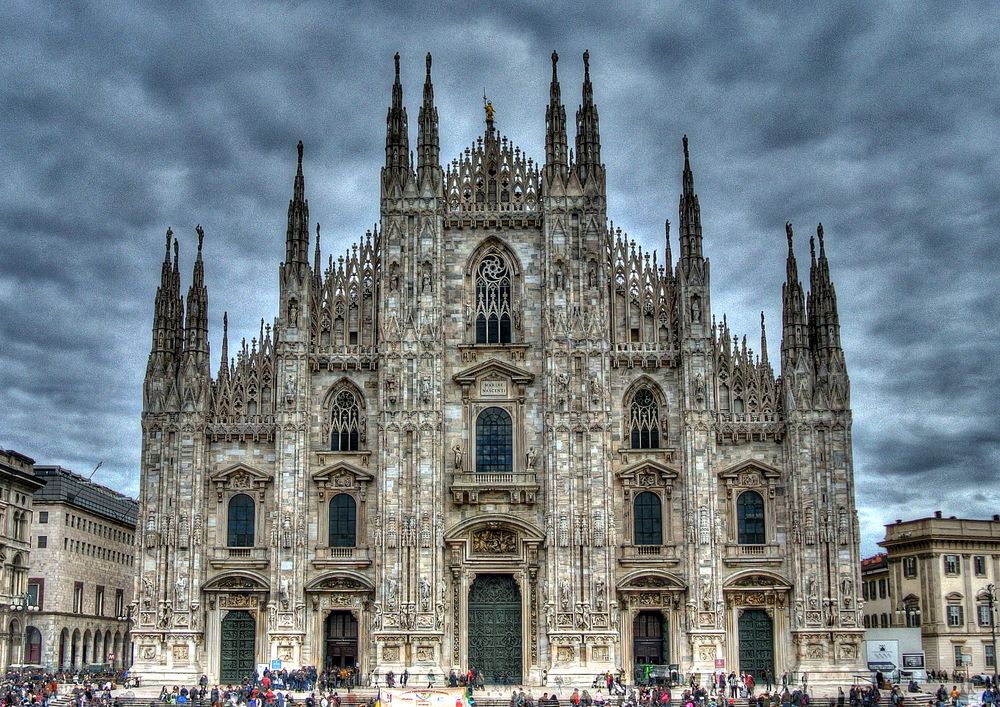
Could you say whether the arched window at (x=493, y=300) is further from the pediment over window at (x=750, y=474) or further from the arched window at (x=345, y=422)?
the pediment over window at (x=750, y=474)

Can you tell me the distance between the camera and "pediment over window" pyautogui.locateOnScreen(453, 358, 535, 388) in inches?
2420

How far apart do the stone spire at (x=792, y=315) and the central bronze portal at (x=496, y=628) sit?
17.6m

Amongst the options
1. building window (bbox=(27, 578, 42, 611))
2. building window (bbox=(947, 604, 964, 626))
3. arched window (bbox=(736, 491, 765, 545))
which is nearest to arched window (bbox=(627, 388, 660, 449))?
arched window (bbox=(736, 491, 765, 545))

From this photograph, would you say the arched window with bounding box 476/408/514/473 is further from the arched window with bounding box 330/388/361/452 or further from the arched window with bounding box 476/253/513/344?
the arched window with bounding box 330/388/361/452

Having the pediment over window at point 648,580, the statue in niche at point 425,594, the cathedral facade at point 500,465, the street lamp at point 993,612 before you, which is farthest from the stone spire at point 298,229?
the street lamp at point 993,612

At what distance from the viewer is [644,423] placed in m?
61.4

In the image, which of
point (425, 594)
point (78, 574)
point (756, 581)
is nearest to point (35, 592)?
point (78, 574)

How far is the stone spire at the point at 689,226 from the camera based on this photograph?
61938 millimetres

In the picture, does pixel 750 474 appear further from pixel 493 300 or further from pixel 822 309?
pixel 493 300

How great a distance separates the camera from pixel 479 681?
5841 cm

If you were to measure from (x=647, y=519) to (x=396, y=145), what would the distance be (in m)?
22.9

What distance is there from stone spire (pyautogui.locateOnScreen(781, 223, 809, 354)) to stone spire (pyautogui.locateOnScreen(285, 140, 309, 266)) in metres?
23.9

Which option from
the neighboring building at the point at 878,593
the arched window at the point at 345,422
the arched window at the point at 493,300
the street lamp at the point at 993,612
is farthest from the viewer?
the neighboring building at the point at 878,593

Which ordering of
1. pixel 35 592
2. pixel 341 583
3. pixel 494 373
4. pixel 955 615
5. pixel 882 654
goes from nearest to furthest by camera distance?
pixel 341 583 < pixel 494 373 < pixel 882 654 < pixel 955 615 < pixel 35 592
